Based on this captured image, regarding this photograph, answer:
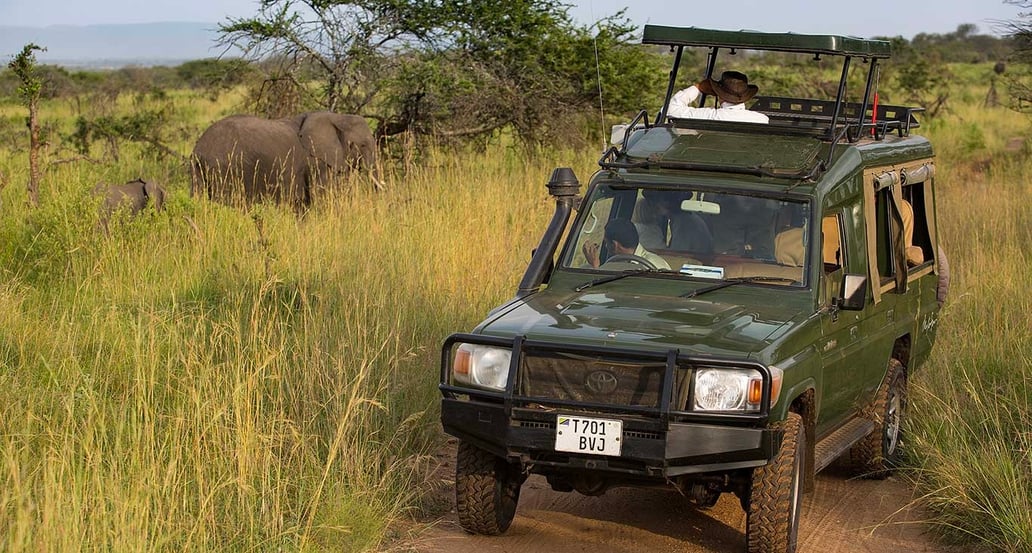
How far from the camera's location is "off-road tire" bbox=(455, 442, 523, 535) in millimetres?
5477

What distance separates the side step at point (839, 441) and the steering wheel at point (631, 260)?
43.3 inches

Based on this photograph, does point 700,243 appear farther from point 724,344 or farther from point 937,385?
point 937,385

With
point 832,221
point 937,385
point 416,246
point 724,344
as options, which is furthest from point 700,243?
point 416,246

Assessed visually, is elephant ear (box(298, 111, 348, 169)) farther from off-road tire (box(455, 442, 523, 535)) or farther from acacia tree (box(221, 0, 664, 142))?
off-road tire (box(455, 442, 523, 535))

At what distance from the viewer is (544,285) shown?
6.36 m

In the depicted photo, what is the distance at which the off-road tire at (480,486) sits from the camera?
5.48m

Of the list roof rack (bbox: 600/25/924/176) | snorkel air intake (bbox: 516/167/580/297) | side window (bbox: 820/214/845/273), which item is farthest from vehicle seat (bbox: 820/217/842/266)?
snorkel air intake (bbox: 516/167/580/297)

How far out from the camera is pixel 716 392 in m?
4.93

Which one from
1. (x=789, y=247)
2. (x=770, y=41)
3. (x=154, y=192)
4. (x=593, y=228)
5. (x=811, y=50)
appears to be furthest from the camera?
(x=154, y=192)

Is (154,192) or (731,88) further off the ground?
(731,88)

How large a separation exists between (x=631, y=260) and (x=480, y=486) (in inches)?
53.4

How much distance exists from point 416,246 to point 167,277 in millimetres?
1904

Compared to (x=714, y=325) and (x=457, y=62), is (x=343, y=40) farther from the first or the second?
(x=714, y=325)

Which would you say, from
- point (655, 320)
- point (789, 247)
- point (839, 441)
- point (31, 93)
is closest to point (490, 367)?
point (655, 320)
